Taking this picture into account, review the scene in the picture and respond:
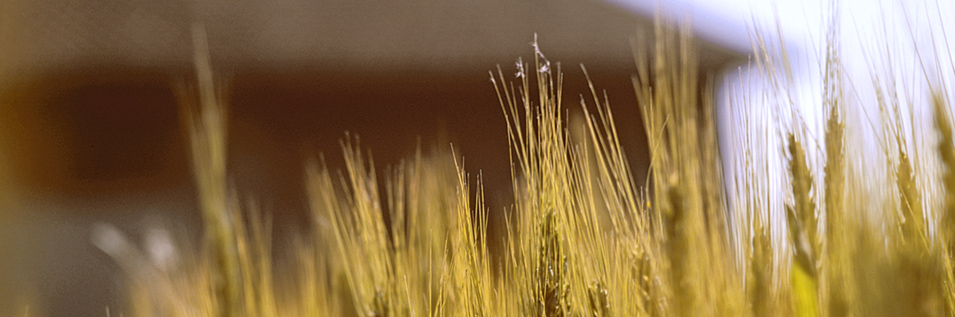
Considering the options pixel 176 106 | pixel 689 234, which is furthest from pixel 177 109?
pixel 689 234

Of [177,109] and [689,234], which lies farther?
[177,109]

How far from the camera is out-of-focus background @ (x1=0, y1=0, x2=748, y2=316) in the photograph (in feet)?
13.2

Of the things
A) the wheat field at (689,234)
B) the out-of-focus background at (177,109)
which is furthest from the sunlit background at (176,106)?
the wheat field at (689,234)

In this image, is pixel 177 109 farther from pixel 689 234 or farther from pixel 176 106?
pixel 689 234

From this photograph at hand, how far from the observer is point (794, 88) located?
2.60ft

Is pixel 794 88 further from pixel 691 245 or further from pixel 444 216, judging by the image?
pixel 444 216

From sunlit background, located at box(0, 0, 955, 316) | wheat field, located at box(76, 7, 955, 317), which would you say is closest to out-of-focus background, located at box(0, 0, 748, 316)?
sunlit background, located at box(0, 0, 955, 316)

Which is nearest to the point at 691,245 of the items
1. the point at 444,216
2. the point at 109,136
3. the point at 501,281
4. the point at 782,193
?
the point at 782,193

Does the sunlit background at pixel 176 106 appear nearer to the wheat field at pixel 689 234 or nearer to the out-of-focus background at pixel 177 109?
the out-of-focus background at pixel 177 109

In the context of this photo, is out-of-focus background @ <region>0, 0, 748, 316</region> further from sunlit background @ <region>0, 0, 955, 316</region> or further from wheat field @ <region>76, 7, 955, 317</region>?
wheat field @ <region>76, 7, 955, 317</region>

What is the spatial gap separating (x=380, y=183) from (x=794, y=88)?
4108 millimetres

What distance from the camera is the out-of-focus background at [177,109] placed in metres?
4.03

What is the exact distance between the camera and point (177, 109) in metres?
4.56

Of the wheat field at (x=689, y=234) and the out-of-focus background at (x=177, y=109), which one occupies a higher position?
the out-of-focus background at (x=177, y=109)
